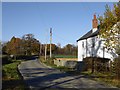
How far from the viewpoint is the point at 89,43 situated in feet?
151

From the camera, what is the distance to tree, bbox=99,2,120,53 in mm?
20208

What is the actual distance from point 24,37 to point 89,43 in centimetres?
7695

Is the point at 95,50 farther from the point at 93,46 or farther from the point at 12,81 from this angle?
the point at 12,81

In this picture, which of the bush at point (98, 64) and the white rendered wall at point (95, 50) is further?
the white rendered wall at point (95, 50)

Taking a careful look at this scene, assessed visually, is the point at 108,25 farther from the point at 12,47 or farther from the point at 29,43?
the point at 29,43

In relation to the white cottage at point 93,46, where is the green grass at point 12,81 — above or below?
below

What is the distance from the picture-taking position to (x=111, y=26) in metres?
20.9

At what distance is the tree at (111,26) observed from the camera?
20208 mm

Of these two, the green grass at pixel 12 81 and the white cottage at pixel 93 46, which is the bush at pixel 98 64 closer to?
the white cottage at pixel 93 46

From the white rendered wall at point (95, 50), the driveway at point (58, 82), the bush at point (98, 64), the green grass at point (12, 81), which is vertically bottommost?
the driveway at point (58, 82)

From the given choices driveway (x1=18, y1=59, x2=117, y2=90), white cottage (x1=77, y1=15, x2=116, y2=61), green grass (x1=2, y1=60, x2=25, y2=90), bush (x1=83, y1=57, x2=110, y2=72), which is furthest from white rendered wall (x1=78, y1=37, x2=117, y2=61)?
green grass (x1=2, y1=60, x2=25, y2=90)

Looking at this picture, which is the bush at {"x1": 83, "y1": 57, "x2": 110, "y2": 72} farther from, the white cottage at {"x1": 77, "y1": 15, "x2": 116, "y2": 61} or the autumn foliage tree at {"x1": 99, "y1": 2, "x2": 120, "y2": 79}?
the autumn foliage tree at {"x1": 99, "y1": 2, "x2": 120, "y2": 79}

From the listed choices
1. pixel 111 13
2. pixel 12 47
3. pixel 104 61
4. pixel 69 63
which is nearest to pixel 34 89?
pixel 111 13

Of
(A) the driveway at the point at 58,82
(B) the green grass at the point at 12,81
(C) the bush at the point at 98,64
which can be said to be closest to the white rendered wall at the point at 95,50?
(C) the bush at the point at 98,64
